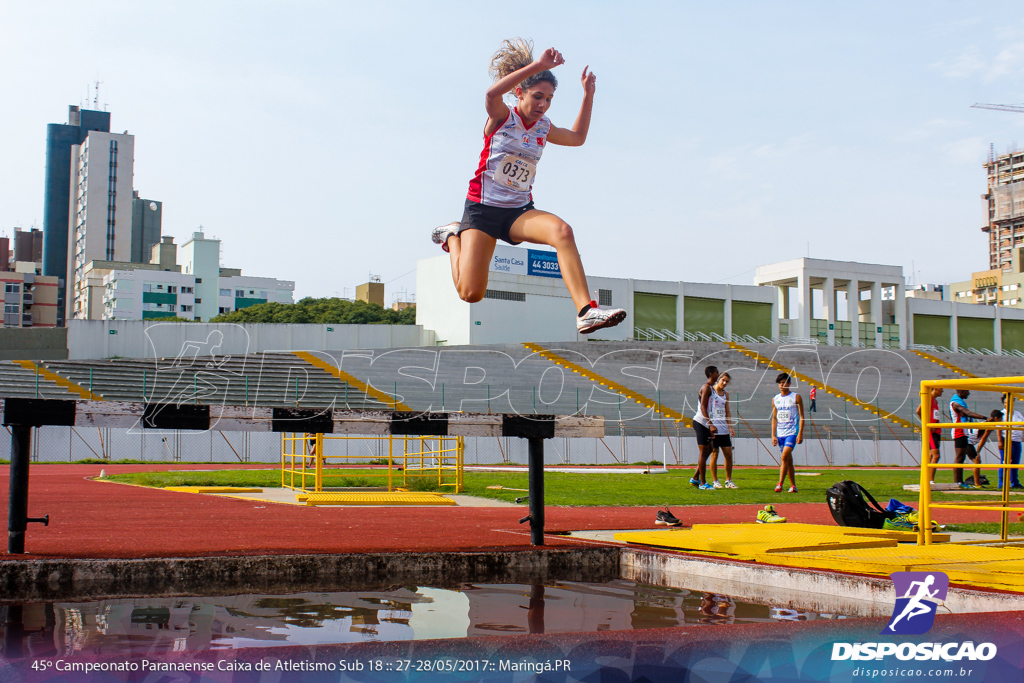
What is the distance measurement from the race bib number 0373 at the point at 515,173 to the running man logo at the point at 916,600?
304 cm

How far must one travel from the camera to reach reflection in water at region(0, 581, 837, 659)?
357 centimetres

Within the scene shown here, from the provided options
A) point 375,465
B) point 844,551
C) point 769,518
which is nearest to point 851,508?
point 769,518

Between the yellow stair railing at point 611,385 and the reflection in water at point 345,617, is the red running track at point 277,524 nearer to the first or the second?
the reflection in water at point 345,617

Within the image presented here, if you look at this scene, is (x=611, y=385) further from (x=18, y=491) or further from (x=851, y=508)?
(x=18, y=491)

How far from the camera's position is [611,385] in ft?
118

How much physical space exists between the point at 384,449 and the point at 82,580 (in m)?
20.3

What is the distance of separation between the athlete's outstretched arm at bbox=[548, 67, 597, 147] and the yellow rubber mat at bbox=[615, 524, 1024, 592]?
274 cm

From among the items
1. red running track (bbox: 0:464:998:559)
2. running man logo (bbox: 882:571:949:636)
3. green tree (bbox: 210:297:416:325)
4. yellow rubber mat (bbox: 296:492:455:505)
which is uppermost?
green tree (bbox: 210:297:416:325)

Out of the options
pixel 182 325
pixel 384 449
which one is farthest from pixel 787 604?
pixel 182 325

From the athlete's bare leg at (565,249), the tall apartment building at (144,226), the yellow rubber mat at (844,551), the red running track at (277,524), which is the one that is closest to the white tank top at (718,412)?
the red running track at (277,524)

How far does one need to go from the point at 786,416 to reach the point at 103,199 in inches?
4993

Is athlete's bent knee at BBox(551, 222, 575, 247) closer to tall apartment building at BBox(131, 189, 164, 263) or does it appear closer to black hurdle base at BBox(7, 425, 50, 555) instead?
black hurdle base at BBox(7, 425, 50, 555)

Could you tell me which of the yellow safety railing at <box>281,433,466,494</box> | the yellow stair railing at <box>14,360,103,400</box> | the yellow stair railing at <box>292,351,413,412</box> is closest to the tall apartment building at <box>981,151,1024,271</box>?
the yellow stair railing at <box>292,351,413,412</box>

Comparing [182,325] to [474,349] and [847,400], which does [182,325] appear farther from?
[847,400]
